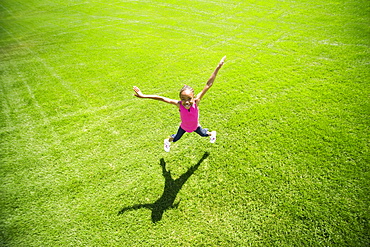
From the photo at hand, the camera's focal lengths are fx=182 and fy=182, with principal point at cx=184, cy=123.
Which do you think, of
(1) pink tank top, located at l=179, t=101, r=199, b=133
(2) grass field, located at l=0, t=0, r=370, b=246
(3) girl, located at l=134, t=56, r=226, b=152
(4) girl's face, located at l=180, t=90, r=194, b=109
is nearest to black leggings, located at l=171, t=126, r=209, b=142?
(3) girl, located at l=134, t=56, r=226, b=152

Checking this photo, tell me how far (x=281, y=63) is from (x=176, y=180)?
694 centimetres

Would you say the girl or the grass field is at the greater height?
the girl

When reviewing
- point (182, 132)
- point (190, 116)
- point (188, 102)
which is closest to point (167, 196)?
point (182, 132)

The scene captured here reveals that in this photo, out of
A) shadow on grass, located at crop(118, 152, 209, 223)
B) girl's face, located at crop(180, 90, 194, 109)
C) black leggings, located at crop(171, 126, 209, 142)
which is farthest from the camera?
black leggings, located at crop(171, 126, 209, 142)

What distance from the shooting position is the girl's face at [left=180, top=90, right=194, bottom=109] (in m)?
3.58

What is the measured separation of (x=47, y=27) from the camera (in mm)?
15086

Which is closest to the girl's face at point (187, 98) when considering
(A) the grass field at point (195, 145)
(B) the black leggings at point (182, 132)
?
(B) the black leggings at point (182, 132)

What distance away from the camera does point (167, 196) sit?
162 inches

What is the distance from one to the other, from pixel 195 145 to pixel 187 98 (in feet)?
6.13

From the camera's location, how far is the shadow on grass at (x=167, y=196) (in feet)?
12.8

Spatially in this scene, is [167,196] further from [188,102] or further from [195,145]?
[188,102]

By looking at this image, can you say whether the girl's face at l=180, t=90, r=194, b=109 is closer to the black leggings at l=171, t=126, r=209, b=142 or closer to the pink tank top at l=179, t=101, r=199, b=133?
the pink tank top at l=179, t=101, r=199, b=133

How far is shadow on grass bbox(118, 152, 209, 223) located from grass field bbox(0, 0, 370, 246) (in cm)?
2

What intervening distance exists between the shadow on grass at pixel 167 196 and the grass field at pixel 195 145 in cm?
2
